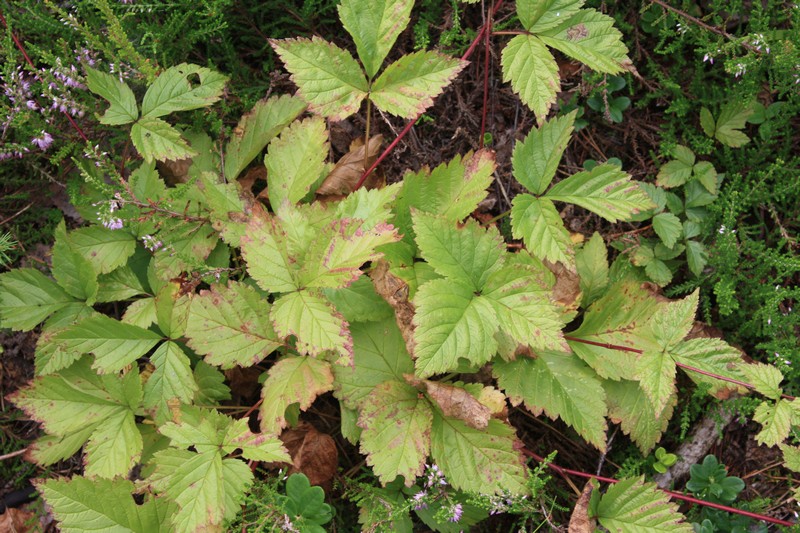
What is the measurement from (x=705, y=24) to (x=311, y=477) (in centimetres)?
276

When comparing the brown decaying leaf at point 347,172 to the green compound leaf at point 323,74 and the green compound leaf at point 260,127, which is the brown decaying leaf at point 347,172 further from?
the green compound leaf at point 323,74

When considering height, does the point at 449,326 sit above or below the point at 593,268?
above

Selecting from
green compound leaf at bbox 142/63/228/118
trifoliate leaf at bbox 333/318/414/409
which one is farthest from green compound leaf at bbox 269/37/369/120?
trifoliate leaf at bbox 333/318/414/409

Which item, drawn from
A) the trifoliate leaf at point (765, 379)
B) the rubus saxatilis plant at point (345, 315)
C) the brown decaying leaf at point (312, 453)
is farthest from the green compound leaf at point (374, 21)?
the trifoliate leaf at point (765, 379)

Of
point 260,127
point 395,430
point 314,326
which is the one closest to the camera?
point 314,326

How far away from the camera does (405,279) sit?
2.45 m

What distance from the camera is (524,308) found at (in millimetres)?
2230

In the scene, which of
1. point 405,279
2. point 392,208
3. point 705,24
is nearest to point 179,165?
point 392,208

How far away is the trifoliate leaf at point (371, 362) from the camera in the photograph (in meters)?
2.48

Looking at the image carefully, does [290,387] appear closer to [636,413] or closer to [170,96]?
[170,96]

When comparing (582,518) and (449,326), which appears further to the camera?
(582,518)

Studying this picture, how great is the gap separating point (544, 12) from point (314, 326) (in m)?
1.54

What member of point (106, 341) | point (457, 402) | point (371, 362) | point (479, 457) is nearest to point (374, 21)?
point (371, 362)

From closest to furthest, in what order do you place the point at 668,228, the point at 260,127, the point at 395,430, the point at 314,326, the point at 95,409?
the point at 314,326 < the point at 395,430 < the point at 95,409 < the point at 260,127 < the point at 668,228
